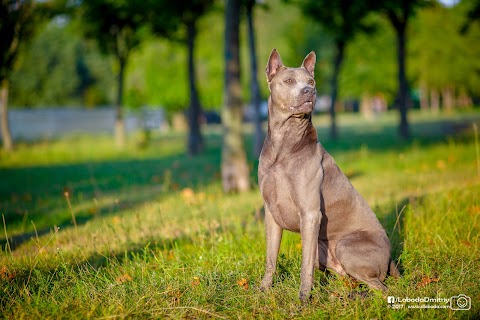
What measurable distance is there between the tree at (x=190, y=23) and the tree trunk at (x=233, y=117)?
311 inches

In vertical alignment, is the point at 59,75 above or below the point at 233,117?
above

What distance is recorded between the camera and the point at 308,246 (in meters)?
4.07

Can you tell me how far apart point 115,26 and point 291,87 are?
18.5m

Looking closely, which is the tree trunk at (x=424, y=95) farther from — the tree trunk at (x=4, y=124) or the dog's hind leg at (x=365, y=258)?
the dog's hind leg at (x=365, y=258)

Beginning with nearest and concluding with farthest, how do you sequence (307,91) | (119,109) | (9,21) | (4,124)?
1. (307,91)
2. (9,21)
3. (4,124)
4. (119,109)

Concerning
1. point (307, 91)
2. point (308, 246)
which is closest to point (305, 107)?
point (307, 91)

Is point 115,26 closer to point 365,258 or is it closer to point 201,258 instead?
point 201,258

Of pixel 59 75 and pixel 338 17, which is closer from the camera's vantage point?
pixel 338 17

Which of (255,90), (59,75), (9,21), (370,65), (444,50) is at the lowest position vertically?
(255,90)

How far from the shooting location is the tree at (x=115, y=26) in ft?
63.5

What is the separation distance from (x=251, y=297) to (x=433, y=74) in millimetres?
46868

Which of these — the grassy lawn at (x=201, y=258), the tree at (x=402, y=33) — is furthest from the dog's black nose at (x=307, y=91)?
the tree at (x=402, y=33)

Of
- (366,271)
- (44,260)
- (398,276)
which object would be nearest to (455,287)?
(398,276)

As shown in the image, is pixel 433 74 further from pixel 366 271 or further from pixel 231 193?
pixel 366 271
